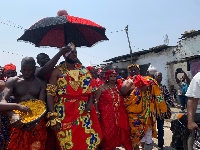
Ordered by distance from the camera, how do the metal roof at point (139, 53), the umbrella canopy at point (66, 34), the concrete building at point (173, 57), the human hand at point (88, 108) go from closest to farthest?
the human hand at point (88, 108) → the umbrella canopy at point (66, 34) → the concrete building at point (173, 57) → the metal roof at point (139, 53)

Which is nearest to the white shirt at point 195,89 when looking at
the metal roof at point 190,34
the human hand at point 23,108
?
the human hand at point 23,108

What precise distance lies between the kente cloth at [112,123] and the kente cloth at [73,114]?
30.1 inches

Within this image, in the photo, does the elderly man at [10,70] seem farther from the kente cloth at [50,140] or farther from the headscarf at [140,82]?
Result: the headscarf at [140,82]

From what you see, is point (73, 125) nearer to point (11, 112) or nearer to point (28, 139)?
point (28, 139)

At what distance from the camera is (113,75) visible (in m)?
3.70

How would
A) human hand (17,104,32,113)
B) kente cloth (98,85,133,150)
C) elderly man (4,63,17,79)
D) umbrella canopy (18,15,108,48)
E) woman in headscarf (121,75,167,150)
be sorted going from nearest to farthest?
human hand (17,104,32,113)
umbrella canopy (18,15,108,48)
kente cloth (98,85,133,150)
woman in headscarf (121,75,167,150)
elderly man (4,63,17,79)

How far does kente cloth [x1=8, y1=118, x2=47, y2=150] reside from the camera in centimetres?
243

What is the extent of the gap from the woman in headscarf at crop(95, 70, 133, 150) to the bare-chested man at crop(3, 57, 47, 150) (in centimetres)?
128

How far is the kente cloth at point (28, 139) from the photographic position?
2428mm

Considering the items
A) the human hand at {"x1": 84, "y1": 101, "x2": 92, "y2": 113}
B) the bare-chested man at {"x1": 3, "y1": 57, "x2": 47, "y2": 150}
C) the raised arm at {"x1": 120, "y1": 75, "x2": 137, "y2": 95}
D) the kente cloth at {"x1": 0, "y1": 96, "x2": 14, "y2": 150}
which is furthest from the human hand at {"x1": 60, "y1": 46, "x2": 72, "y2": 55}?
the raised arm at {"x1": 120, "y1": 75, "x2": 137, "y2": 95}

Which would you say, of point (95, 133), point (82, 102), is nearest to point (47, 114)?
point (82, 102)

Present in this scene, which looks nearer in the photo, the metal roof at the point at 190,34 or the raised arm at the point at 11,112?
the raised arm at the point at 11,112

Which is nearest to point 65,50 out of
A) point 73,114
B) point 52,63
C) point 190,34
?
point 52,63

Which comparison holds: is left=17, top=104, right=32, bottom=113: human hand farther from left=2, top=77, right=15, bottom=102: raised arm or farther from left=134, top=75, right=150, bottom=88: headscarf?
left=134, top=75, right=150, bottom=88: headscarf
